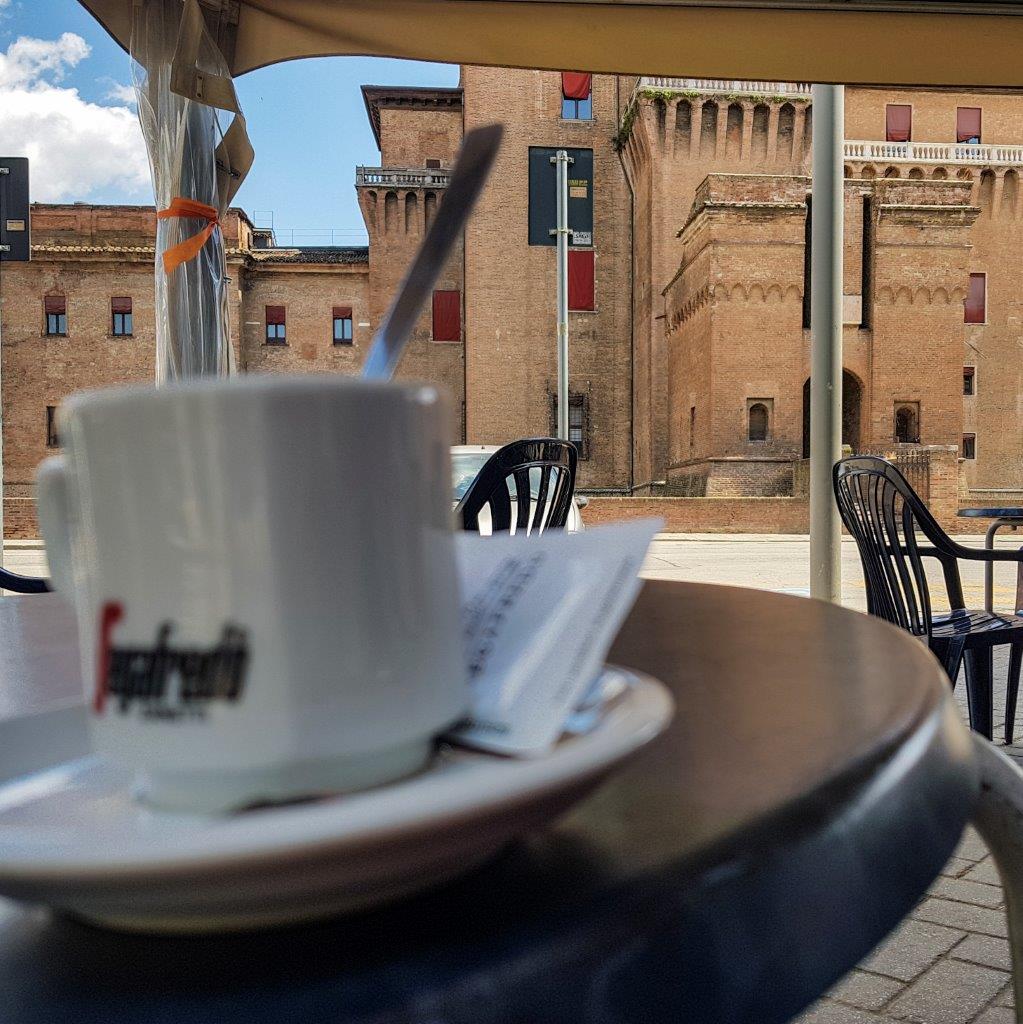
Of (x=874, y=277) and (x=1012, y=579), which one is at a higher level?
(x=874, y=277)

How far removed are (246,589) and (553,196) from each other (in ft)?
93.2

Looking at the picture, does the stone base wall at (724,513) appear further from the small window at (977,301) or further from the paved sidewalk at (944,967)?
the paved sidewalk at (944,967)

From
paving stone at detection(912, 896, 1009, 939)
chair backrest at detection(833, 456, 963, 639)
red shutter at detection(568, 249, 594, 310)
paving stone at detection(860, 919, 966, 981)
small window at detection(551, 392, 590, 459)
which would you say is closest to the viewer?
paving stone at detection(860, 919, 966, 981)

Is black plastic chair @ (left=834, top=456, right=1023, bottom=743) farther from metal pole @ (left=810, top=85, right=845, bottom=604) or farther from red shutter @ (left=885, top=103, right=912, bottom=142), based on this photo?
red shutter @ (left=885, top=103, right=912, bottom=142)

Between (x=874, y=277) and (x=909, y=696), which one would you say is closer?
(x=909, y=696)

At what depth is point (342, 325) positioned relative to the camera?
98.7 ft

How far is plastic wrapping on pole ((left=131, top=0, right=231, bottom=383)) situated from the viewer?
10.7 feet

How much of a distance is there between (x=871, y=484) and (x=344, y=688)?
282 cm

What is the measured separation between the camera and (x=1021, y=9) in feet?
9.60

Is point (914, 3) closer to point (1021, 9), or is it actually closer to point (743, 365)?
point (1021, 9)

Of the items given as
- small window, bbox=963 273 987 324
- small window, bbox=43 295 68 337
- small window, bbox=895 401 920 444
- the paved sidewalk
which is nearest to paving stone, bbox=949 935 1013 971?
the paved sidewalk

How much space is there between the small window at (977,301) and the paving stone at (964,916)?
3021 cm

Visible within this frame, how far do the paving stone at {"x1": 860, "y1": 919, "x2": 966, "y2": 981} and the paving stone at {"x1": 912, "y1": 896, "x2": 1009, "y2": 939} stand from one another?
0.10 feet

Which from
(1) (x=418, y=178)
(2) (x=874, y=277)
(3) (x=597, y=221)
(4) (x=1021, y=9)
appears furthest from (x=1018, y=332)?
(4) (x=1021, y=9)
